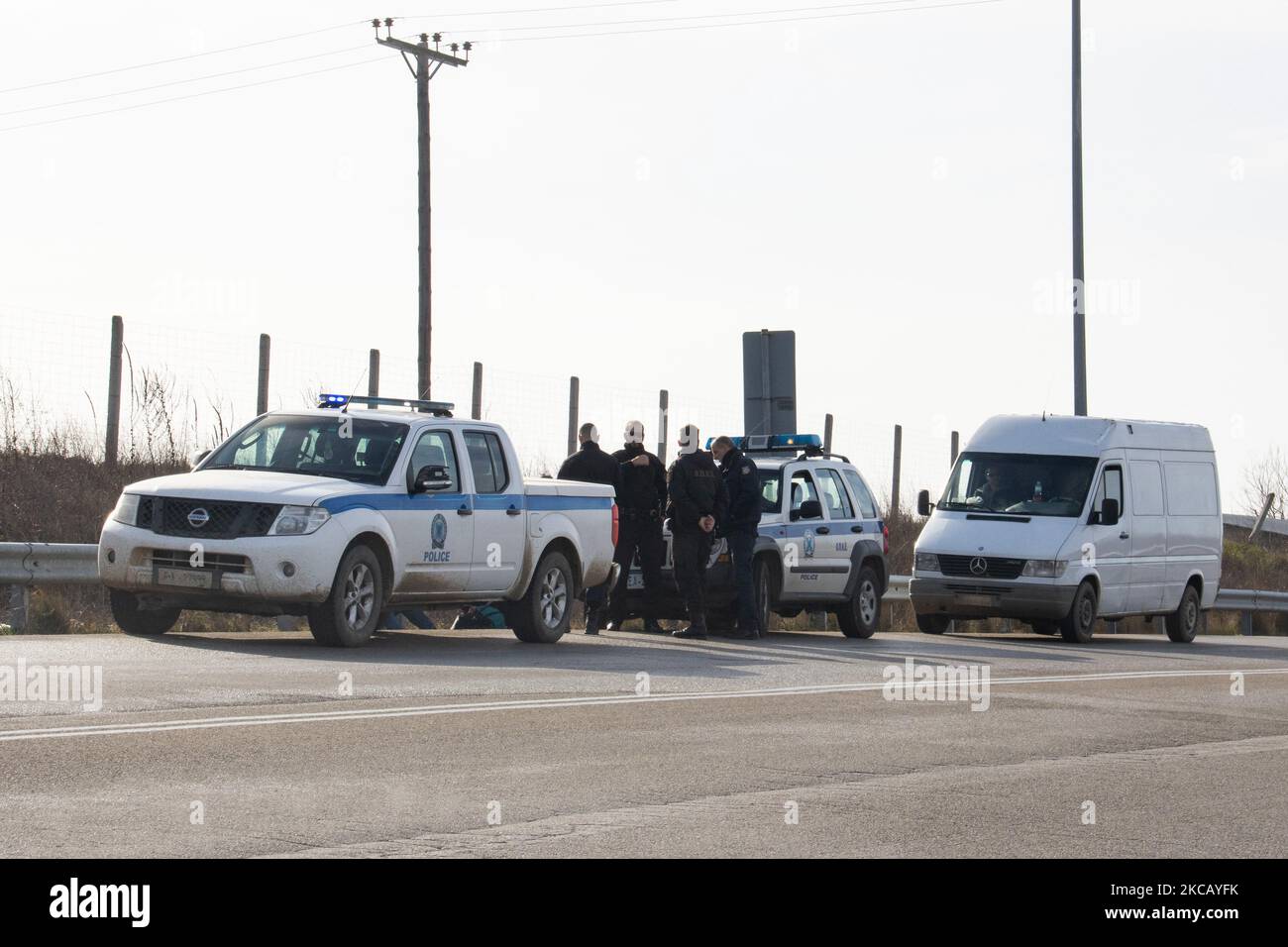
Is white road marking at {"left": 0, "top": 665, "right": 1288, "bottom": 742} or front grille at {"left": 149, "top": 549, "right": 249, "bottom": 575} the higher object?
front grille at {"left": 149, "top": 549, "right": 249, "bottom": 575}

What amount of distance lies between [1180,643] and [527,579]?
10.5m

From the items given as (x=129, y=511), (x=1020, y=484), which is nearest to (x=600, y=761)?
(x=129, y=511)

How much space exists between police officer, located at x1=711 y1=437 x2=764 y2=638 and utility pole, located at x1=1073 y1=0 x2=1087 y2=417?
44.3ft

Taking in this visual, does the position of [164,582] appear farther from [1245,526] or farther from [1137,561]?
[1245,526]

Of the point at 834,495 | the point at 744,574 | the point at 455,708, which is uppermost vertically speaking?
the point at 834,495

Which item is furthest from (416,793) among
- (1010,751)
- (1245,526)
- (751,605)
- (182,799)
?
(1245,526)

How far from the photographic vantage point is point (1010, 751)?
1105 cm

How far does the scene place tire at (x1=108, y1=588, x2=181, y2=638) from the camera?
16.3 m

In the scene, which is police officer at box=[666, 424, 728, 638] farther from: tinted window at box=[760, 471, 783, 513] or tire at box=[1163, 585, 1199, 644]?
tire at box=[1163, 585, 1199, 644]

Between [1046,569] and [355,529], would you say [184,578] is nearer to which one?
[355,529]

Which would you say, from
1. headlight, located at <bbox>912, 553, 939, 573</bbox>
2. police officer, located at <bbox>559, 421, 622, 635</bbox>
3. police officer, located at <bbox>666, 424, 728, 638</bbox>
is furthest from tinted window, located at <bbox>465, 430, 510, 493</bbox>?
headlight, located at <bbox>912, 553, 939, 573</bbox>

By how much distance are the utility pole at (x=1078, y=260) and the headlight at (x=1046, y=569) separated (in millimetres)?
9550

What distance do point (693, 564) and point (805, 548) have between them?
232 cm

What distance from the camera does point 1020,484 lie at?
81.1ft
